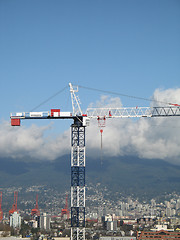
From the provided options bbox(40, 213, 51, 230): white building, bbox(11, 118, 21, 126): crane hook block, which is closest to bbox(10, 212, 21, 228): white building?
bbox(40, 213, 51, 230): white building

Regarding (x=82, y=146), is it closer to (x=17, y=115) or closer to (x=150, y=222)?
(x=17, y=115)

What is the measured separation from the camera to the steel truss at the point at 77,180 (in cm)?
7100

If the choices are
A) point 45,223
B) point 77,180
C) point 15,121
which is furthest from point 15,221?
point 77,180

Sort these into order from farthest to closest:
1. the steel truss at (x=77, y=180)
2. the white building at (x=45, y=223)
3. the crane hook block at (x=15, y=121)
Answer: the white building at (x=45, y=223), the crane hook block at (x=15, y=121), the steel truss at (x=77, y=180)

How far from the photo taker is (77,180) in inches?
2795

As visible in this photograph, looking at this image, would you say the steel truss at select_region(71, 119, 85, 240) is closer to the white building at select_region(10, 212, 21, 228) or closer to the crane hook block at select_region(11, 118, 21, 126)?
the crane hook block at select_region(11, 118, 21, 126)

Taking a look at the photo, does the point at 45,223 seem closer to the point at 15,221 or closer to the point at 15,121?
the point at 15,221

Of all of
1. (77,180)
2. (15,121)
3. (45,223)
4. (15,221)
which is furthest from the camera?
(15,221)

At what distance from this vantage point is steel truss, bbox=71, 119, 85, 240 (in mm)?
71000

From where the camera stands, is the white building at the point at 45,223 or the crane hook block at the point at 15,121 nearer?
the crane hook block at the point at 15,121

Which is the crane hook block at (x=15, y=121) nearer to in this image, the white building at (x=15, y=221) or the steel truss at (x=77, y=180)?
the steel truss at (x=77, y=180)

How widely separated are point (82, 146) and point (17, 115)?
11.8 meters

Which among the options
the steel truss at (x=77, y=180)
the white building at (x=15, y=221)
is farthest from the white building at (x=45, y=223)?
the steel truss at (x=77, y=180)

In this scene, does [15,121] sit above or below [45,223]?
above
